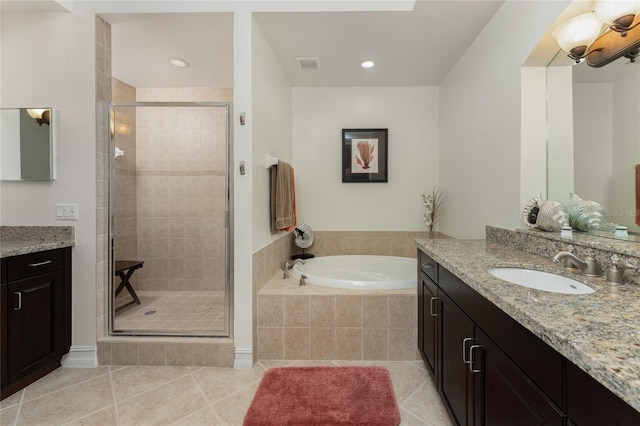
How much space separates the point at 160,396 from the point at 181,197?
4.73ft

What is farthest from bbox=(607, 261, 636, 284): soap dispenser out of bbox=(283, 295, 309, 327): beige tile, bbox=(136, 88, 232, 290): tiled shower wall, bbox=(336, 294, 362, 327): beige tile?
bbox=(136, 88, 232, 290): tiled shower wall

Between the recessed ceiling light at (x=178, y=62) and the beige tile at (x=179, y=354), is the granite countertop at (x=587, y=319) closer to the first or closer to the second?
the beige tile at (x=179, y=354)

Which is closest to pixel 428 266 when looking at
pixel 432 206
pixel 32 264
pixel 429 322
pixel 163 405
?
pixel 429 322

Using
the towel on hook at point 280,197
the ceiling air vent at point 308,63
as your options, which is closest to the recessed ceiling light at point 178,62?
the ceiling air vent at point 308,63

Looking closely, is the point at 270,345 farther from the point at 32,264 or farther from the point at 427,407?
the point at 32,264

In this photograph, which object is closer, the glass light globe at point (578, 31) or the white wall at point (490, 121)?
the glass light globe at point (578, 31)

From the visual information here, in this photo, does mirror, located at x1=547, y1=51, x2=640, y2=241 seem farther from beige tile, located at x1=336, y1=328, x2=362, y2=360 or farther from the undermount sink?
beige tile, located at x1=336, y1=328, x2=362, y2=360

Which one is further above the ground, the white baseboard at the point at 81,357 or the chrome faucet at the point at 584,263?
the chrome faucet at the point at 584,263

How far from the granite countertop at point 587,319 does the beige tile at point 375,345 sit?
1.05m

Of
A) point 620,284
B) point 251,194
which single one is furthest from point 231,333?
point 620,284

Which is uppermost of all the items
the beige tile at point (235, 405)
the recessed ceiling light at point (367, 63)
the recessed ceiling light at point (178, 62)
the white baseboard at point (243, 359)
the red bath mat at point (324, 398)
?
the recessed ceiling light at point (178, 62)

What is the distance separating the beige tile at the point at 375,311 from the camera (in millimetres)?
2113

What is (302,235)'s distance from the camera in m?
3.19

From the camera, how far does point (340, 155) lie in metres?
3.39
